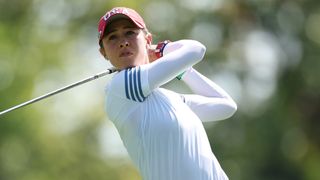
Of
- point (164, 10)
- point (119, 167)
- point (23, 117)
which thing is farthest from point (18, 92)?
point (164, 10)

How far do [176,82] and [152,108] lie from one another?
50.3 feet

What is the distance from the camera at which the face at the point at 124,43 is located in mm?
7211

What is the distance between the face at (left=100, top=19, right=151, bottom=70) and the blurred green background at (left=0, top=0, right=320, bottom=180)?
1319 centimetres

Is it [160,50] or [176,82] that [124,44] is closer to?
[160,50]

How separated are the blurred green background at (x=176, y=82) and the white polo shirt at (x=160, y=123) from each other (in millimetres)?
13279

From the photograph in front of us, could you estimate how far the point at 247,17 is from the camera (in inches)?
993

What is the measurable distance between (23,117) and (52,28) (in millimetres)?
2996

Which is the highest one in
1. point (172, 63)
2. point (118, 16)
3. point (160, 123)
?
point (118, 16)

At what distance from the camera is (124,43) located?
23.6ft

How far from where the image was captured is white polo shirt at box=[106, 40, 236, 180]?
7074mm

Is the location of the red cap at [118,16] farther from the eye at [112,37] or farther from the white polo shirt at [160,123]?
the white polo shirt at [160,123]

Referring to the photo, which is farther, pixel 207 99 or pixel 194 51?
pixel 207 99

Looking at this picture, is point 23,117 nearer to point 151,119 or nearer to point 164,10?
point 164,10

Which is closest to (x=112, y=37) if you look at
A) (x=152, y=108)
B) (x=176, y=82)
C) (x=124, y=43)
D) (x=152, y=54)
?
(x=124, y=43)
